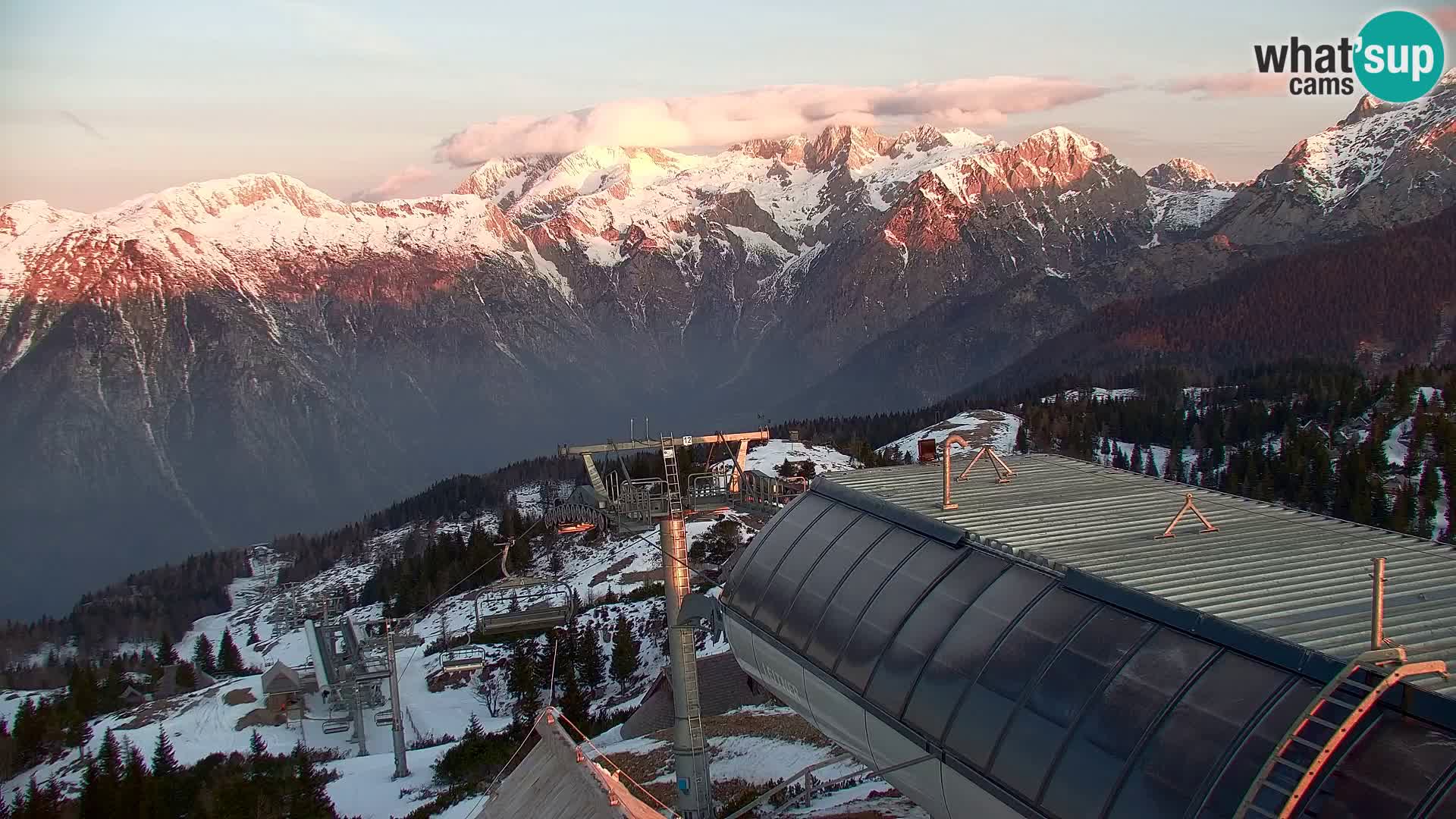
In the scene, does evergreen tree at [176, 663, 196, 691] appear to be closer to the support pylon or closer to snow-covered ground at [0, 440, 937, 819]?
snow-covered ground at [0, 440, 937, 819]

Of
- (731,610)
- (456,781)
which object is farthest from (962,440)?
(456,781)

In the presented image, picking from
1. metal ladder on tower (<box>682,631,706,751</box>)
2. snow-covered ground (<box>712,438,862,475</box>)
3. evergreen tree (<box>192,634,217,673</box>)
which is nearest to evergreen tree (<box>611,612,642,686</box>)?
metal ladder on tower (<box>682,631,706,751</box>)

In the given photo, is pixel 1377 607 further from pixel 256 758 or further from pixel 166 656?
pixel 166 656

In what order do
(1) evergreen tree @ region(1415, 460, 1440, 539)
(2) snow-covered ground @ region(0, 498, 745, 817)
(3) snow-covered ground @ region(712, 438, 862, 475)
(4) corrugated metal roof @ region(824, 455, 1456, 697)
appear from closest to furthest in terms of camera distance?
(4) corrugated metal roof @ region(824, 455, 1456, 697), (2) snow-covered ground @ region(0, 498, 745, 817), (1) evergreen tree @ region(1415, 460, 1440, 539), (3) snow-covered ground @ region(712, 438, 862, 475)

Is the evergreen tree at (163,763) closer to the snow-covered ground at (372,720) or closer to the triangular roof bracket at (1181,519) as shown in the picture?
the snow-covered ground at (372,720)

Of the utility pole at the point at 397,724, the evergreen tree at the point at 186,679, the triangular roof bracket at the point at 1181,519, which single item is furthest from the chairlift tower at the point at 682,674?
the evergreen tree at the point at 186,679

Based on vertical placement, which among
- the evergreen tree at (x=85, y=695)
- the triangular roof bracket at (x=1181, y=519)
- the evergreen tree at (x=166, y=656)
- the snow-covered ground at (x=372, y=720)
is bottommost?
the evergreen tree at (x=166, y=656)

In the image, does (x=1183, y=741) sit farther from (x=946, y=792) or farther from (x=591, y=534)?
(x=591, y=534)
